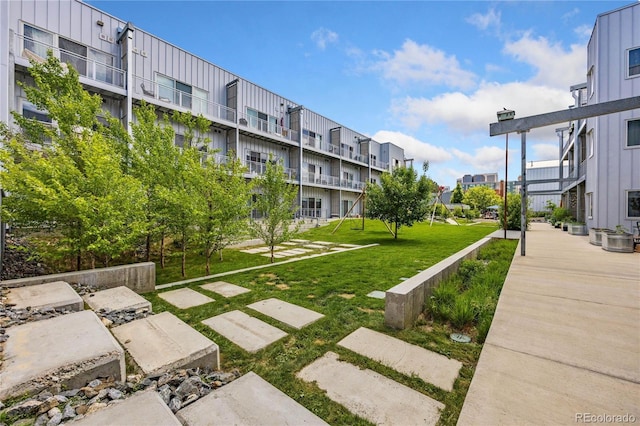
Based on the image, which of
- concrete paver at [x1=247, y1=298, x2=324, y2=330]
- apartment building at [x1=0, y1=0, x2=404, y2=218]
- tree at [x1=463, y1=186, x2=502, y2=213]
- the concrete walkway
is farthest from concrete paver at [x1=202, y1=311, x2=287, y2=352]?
tree at [x1=463, y1=186, x2=502, y2=213]

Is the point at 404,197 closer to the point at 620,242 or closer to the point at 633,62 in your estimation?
the point at 620,242

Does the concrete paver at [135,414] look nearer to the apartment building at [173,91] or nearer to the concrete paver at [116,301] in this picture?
the concrete paver at [116,301]

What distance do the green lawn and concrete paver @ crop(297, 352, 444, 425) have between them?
0.09 meters

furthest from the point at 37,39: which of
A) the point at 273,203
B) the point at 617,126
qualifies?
the point at 617,126

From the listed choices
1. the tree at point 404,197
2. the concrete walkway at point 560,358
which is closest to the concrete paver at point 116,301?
the concrete walkway at point 560,358

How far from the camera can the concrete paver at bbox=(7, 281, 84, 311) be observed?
3.45 m

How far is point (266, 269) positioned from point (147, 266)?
9.83 feet

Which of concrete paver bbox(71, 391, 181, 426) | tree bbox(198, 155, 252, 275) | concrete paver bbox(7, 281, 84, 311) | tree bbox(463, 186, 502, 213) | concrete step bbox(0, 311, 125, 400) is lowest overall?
concrete paver bbox(71, 391, 181, 426)

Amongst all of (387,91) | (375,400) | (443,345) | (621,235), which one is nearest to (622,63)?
(621,235)

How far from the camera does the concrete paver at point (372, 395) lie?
82.6 inches

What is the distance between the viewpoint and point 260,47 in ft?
41.3

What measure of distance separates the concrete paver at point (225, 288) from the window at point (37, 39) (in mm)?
13119

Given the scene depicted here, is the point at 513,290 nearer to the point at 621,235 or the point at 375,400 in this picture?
the point at 375,400

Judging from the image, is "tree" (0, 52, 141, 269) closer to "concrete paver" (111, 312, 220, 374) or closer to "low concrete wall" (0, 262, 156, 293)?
"low concrete wall" (0, 262, 156, 293)
